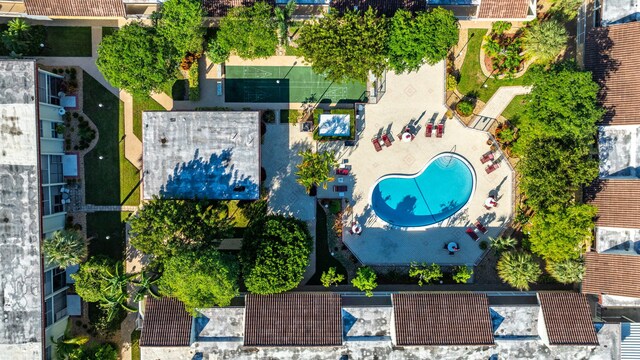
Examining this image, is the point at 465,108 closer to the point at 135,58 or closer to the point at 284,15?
the point at 284,15

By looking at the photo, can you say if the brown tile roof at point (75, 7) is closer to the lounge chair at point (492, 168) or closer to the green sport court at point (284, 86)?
the green sport court at point (284, 86)

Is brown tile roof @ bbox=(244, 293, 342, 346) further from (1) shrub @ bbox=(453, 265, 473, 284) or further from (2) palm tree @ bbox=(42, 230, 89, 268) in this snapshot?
(2) palm tree @ bbox=(42, 230, 89, 268)

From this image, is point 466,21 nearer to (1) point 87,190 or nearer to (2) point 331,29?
(2) point 331,29

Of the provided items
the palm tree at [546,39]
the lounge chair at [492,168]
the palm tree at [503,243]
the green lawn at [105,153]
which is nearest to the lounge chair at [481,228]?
the palm tree at [503,243]

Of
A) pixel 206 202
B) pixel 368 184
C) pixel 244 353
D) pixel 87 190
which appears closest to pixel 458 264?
pixel 368 184

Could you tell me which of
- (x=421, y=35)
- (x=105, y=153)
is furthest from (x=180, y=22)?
(x=421, y=35)
